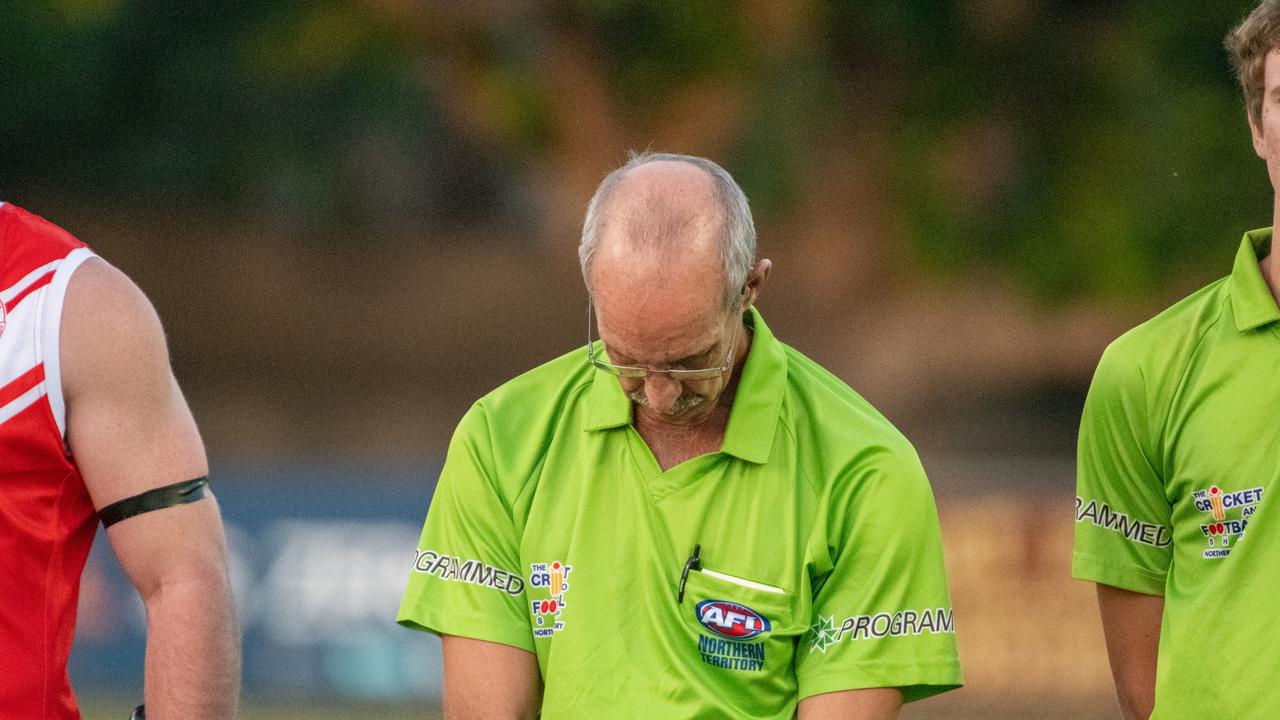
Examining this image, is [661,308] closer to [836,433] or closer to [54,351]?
[836,433]

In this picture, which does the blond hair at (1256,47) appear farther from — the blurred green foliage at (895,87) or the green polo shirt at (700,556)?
the blurred green foliage at (895,87)

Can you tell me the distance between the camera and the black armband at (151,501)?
11.5 ft

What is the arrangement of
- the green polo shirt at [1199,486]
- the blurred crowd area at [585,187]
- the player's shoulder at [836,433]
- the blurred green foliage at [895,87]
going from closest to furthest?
the green polo shirt at [1199,486] < the player's shoulder at [836,433] < the blurred green foliage at [895,87] < the blurred crowd area at [585,187]

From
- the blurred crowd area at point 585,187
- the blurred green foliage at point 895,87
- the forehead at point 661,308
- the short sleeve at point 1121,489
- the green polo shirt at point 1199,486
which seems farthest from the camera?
the blurred crowd area at point 585,187

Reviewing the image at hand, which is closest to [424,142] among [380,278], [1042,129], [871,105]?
[380,278]

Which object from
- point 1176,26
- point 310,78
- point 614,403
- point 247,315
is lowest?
point 614,403

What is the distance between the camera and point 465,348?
2122cm

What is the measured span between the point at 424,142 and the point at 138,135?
3254 millimetres

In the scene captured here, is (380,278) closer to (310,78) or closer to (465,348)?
(465,348)

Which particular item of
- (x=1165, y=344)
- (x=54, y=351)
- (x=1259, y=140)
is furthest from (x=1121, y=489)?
(x=54, y=351)

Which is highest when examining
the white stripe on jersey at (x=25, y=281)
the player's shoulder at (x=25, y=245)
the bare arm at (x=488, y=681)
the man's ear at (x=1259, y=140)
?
the man's ear at (x=1259, y=140)

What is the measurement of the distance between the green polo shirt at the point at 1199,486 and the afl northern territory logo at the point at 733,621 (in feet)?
2.52

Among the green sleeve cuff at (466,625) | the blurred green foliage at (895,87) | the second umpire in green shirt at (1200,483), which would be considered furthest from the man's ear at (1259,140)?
the blurred green foliage at (895,87)

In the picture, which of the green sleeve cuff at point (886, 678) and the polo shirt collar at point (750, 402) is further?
the polo shirt collar at point (750, 402)
